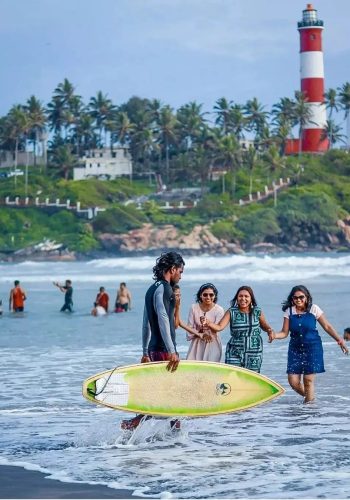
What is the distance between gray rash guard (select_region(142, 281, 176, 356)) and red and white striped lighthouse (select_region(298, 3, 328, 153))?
287 ft

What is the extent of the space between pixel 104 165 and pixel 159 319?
98.8 metres

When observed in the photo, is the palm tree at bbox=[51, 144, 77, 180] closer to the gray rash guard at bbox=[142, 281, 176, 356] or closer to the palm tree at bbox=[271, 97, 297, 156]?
the palm tree at bbox=[271, 97, 297, 156]

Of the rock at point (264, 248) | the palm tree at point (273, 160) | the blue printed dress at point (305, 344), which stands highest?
the palm tree at point (273, 160)

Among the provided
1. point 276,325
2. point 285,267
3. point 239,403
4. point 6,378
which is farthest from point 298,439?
point 285,267

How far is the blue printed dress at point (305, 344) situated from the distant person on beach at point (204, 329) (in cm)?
94

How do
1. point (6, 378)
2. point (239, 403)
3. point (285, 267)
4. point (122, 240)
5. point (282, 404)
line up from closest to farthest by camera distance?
point (239, 403), point (282, 404), point (6, 378), point (285, 267), point (122, 240)

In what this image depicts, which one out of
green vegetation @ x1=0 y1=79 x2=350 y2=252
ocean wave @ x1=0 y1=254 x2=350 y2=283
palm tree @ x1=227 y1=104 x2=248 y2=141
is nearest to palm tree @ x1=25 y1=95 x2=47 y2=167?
green vegetation @ x1=0 y1=79 x2=350 y2=252

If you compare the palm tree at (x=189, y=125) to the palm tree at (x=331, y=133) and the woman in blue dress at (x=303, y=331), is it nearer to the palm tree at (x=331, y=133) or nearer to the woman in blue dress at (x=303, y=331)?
the palm tree at (x=331, y=133)

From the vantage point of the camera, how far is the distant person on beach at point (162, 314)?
940 cm

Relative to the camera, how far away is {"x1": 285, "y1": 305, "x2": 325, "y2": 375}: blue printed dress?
10883 mm

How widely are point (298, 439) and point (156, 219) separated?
85.6 meters

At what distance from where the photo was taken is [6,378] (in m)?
14.2

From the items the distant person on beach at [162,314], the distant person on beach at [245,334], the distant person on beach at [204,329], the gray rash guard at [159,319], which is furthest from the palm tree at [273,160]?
the gray rash guard at [159,319]

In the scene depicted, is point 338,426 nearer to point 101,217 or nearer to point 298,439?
point 298,439
